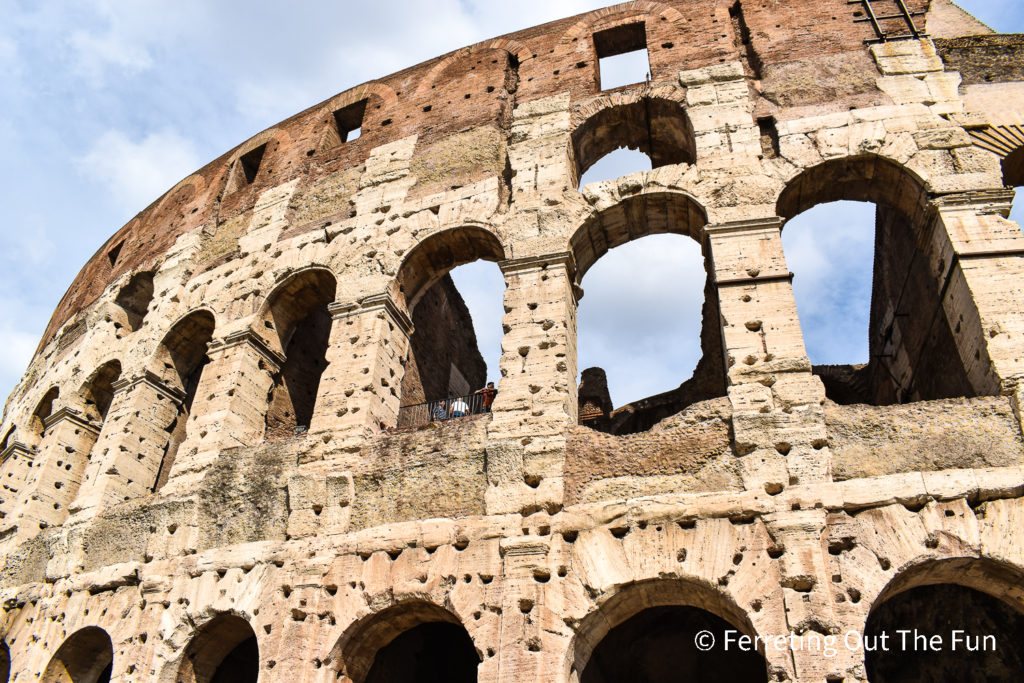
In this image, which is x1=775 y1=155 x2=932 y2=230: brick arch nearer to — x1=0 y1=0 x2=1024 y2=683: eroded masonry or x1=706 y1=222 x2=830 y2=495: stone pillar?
x1=0 y1=0 x2=1024 y2=683: eroded masonry

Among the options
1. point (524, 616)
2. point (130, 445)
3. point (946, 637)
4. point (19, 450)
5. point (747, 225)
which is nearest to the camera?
point (524, 616)

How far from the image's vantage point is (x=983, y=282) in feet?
21.0

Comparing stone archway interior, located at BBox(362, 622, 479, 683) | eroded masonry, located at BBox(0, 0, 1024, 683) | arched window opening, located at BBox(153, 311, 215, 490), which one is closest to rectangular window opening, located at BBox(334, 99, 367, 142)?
eroded masonry, located at BBox(0, 0, 1024, 683)

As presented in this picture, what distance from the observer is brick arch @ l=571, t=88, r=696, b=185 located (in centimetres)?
899

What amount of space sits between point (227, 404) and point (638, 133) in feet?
19.8

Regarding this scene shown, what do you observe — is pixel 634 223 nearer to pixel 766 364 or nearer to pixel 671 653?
pixel 766 364

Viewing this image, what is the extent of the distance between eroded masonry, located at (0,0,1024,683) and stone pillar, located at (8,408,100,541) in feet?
0.16

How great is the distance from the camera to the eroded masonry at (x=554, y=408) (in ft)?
18.4

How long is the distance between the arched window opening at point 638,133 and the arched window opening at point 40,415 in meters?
9.23

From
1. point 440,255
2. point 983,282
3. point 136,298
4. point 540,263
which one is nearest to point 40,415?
point 136,298

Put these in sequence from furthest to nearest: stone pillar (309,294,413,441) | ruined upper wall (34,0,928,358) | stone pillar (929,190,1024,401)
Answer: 1. ruined upper wall (34,0,928,358)
2. stone pillar (309,294,413,441)
3. stone pillar (929,190,1024,401)

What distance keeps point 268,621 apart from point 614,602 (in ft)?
10.0

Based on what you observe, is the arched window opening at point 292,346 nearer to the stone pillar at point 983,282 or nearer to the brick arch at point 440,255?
the brick arch at point 440,255

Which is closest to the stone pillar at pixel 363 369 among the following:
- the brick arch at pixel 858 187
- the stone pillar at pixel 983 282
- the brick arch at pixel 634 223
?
the brick arch at pixel 634 223
